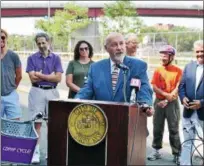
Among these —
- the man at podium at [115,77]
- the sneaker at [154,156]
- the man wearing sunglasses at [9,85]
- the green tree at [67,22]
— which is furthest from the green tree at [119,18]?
the man at podium at [115,77]

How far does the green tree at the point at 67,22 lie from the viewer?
44031mm

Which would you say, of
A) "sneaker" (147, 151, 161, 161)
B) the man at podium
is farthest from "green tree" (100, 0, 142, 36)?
the man at podium

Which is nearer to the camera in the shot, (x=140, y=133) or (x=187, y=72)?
(x=140, y=133)

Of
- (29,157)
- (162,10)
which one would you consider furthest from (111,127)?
(162,10)

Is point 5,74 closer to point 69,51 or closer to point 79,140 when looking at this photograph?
point 79,140

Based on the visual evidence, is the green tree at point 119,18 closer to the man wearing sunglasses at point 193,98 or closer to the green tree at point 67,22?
the green tree at point 67,22

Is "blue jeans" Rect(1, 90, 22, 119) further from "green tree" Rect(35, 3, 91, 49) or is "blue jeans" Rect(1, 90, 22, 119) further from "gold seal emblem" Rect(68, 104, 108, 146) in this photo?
"green tree" Rect(35, 3, 91, 49)

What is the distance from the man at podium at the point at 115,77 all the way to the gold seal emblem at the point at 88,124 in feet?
1.75

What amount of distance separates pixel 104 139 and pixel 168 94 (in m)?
2.79

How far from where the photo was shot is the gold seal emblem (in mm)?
3260

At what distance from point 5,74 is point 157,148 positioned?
2.45m

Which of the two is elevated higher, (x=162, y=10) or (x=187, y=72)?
(x=162, y=10)

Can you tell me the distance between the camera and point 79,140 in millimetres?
3316

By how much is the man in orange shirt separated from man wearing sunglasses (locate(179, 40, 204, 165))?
0.55 m
